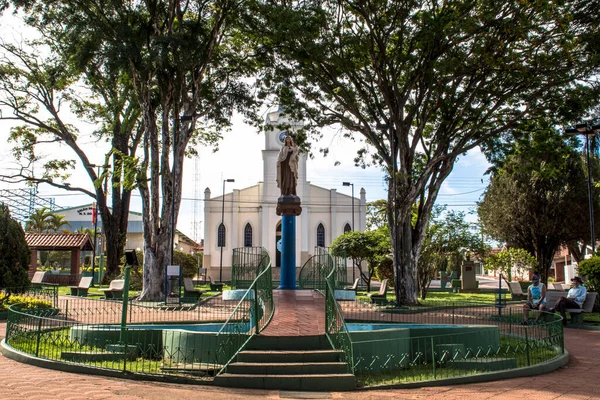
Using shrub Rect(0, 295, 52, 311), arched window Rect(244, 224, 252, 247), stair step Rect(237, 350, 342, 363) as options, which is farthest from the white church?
stair step Rect(237, 350, 342, 363)

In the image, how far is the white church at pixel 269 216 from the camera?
50.1m

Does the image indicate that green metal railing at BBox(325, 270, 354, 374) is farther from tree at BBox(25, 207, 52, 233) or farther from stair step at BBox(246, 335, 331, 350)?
tree at BBox(25, 207, 52, 233)

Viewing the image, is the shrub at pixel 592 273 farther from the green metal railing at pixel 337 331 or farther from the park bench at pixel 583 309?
the green metal railing at pixel 337 331

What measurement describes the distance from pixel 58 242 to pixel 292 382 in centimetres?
→ 2882

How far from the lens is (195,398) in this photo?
7.79 meters

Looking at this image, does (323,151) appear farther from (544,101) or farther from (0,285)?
(0,285)

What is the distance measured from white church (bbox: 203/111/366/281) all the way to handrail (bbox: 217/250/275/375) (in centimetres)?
3774

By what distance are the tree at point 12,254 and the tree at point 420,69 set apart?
1123 centimetres

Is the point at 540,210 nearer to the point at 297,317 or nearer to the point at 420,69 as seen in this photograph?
the point at 420,69

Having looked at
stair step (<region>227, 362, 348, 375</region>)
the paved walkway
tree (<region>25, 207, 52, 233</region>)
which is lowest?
the paved walkway

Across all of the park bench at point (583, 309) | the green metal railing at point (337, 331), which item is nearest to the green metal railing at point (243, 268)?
the park bench at point (583, 309)

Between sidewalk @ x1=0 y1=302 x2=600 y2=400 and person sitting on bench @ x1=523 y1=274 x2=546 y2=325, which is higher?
person sitting on bench @ x1=523 y1=274 x2=546 y2=325

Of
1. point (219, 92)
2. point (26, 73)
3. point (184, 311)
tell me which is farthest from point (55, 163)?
point (184, 311)

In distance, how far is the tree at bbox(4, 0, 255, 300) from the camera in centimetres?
2048
